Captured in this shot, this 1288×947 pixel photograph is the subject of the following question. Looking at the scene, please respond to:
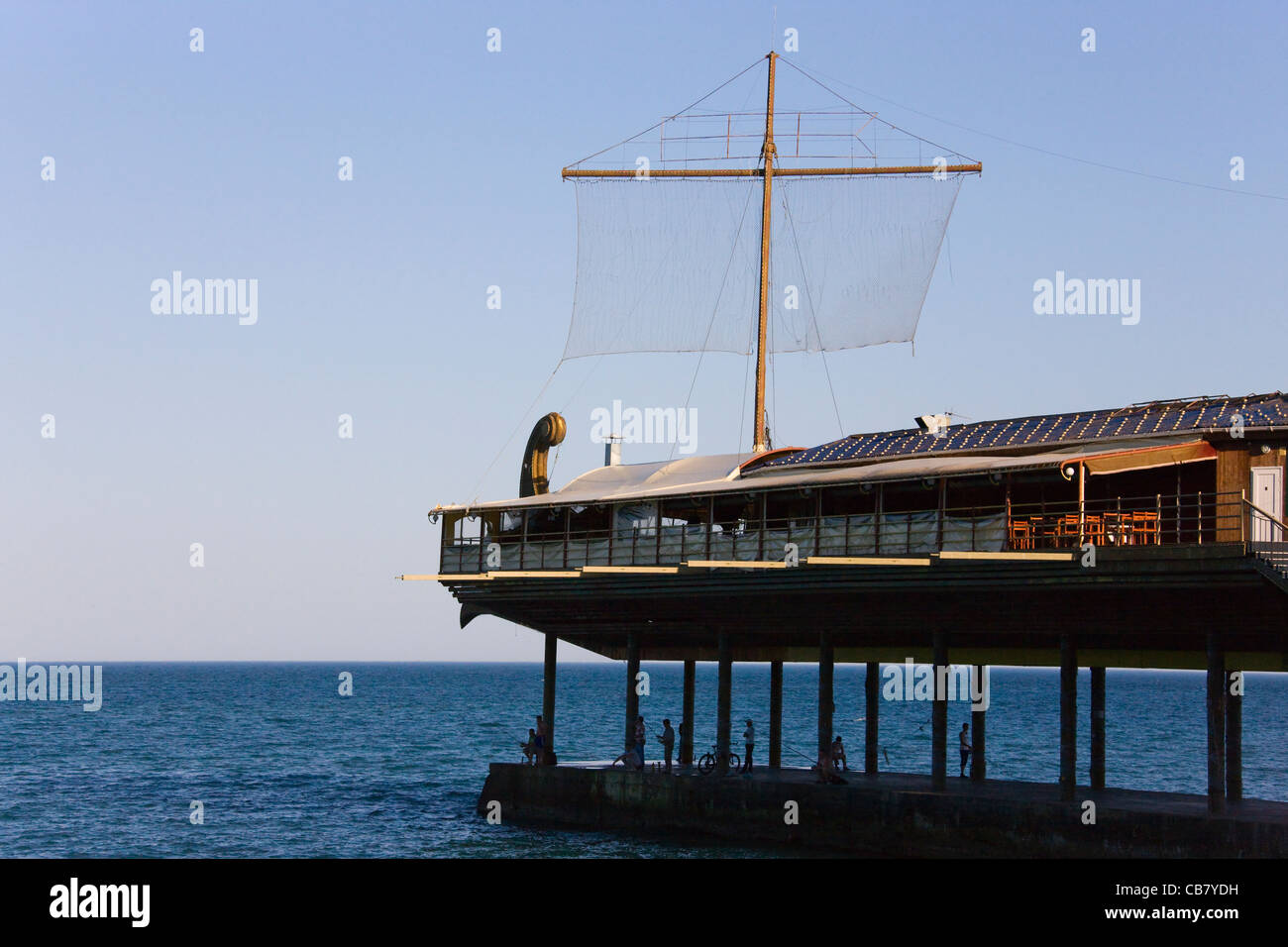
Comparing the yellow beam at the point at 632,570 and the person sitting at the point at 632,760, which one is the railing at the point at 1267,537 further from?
the person sitting at the point at 632,760

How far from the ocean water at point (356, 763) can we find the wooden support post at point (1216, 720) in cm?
1050

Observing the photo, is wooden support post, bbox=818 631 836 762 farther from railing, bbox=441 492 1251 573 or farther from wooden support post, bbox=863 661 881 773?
railing, bbox=441 492 1251 573

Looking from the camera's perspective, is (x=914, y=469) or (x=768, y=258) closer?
(x=914, y=469)

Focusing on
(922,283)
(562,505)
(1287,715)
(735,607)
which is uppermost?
(922,283)

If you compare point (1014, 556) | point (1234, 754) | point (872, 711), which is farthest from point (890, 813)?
point (1234, 754)

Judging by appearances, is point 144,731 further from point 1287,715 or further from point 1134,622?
Result: point 1287,715

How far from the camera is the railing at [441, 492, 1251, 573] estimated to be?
32.5m

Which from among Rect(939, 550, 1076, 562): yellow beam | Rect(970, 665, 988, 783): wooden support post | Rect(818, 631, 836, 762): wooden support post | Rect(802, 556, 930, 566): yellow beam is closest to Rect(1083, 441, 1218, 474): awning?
Rect(939, 550, 1076, 562): yellow beam

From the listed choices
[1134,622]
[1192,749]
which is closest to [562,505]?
[1134,622]

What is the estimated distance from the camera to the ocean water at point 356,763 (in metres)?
44.7

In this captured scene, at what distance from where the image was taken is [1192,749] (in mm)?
93688
